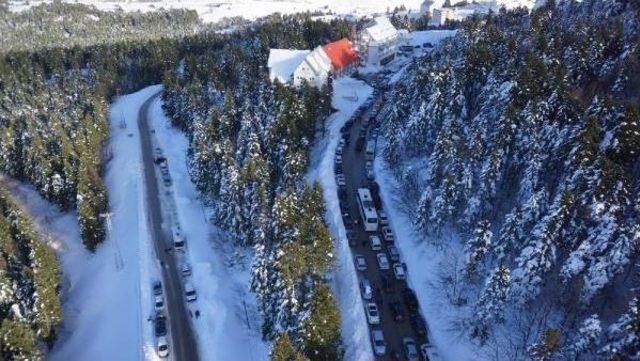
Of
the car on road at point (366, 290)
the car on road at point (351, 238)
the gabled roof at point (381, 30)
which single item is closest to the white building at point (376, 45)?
the gabled roof at point (381, 30)

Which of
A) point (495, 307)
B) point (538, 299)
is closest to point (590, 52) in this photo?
point (538, 299)

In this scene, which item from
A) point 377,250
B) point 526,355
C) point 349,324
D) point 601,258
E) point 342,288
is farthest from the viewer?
point 377,250

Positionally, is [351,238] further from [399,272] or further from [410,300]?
[410,300]

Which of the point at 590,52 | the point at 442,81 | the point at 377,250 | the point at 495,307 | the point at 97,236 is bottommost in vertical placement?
the point at 97,236

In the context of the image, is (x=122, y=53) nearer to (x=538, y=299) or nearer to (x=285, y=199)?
(x=285, y=199)

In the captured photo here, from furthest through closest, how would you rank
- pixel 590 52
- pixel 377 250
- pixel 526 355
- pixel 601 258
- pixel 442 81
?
pixel 442 81
pixel 590 52
pixel 377 250
pixel 526 355
pixel 601 258

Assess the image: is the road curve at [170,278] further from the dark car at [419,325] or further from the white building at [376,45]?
the white building at [376,45]
